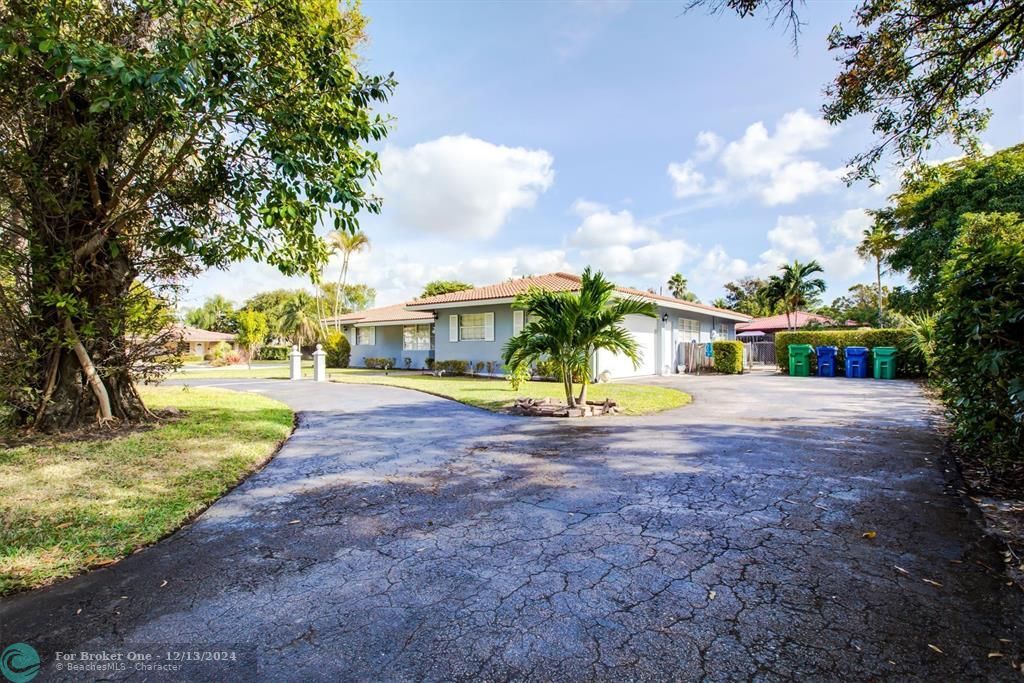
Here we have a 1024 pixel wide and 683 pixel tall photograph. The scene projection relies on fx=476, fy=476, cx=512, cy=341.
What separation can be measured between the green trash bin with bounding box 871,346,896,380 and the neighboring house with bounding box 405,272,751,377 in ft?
23.2

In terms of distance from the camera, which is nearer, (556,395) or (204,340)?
(556,395)

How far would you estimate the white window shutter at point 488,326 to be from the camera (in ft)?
65.9

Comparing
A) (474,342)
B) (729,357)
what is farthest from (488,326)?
(729,357)

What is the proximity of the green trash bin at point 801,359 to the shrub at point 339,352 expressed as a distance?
966 inches

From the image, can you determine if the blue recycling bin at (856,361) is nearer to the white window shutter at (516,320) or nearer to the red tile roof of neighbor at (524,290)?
the red tile roof of neighbor at (524,290)

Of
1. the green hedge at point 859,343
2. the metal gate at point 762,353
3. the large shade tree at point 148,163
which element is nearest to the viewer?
the large shade tree at point 148,163

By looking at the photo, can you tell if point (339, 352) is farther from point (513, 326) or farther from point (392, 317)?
point (513, 326)

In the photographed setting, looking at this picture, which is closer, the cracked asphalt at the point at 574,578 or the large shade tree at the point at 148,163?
the cracked asphalt at the point at 574,578

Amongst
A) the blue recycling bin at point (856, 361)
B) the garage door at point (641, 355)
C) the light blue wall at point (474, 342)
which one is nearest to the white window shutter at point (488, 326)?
the light blue wall at point (474, 342)

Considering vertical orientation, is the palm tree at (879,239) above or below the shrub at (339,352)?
above

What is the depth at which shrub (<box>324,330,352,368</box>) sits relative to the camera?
30297 mm

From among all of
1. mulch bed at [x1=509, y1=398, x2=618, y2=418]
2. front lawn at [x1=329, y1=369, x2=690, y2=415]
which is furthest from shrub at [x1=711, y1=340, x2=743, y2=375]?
mulch bed at [x1=509, y1=398, x2=618, y2=418]

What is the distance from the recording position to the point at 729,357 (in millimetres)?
22000

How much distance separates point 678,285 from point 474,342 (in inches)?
1600
